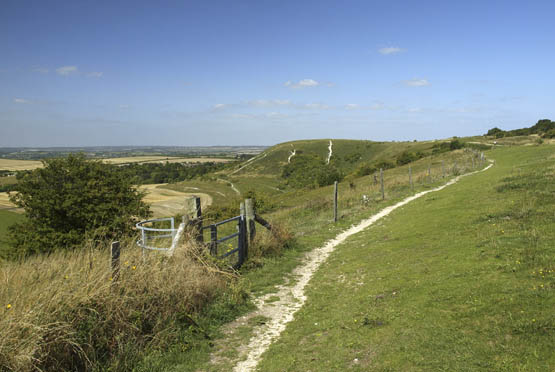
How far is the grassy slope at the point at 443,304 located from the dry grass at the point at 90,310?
6.52 ft

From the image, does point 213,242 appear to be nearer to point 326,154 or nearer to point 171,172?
point 171,172

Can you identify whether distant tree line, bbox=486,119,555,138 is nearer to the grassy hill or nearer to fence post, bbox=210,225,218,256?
the grassy hill

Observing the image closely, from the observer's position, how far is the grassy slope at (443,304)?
14.1ft

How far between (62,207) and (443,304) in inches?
865

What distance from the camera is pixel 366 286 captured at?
7816 mm

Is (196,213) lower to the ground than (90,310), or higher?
higher

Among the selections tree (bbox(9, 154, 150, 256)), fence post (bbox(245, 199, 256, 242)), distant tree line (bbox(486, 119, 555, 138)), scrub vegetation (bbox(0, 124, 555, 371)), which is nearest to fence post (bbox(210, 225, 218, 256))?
scrub vegetation (bbox(0, 124, 555, 371))

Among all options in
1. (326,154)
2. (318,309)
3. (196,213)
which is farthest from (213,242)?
(326,154)

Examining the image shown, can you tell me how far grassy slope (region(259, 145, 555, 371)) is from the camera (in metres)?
4.29

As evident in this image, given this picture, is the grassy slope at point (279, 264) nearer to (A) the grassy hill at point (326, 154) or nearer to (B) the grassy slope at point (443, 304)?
(B) the grassy slope at point (443, 304)

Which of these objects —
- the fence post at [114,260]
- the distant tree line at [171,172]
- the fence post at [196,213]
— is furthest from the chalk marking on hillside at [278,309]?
the distant tree line at [171,172]

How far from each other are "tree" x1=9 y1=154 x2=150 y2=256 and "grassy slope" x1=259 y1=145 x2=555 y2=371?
16198mm

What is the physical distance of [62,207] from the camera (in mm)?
21297

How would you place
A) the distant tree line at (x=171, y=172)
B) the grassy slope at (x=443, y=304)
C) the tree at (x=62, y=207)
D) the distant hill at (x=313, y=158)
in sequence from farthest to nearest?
the distant tree line at (x=171, y=172) → the distant hill at (x=313, y=158) → the tree at (x=62, y=207) → the grassy slope at (x=443, y=304)
